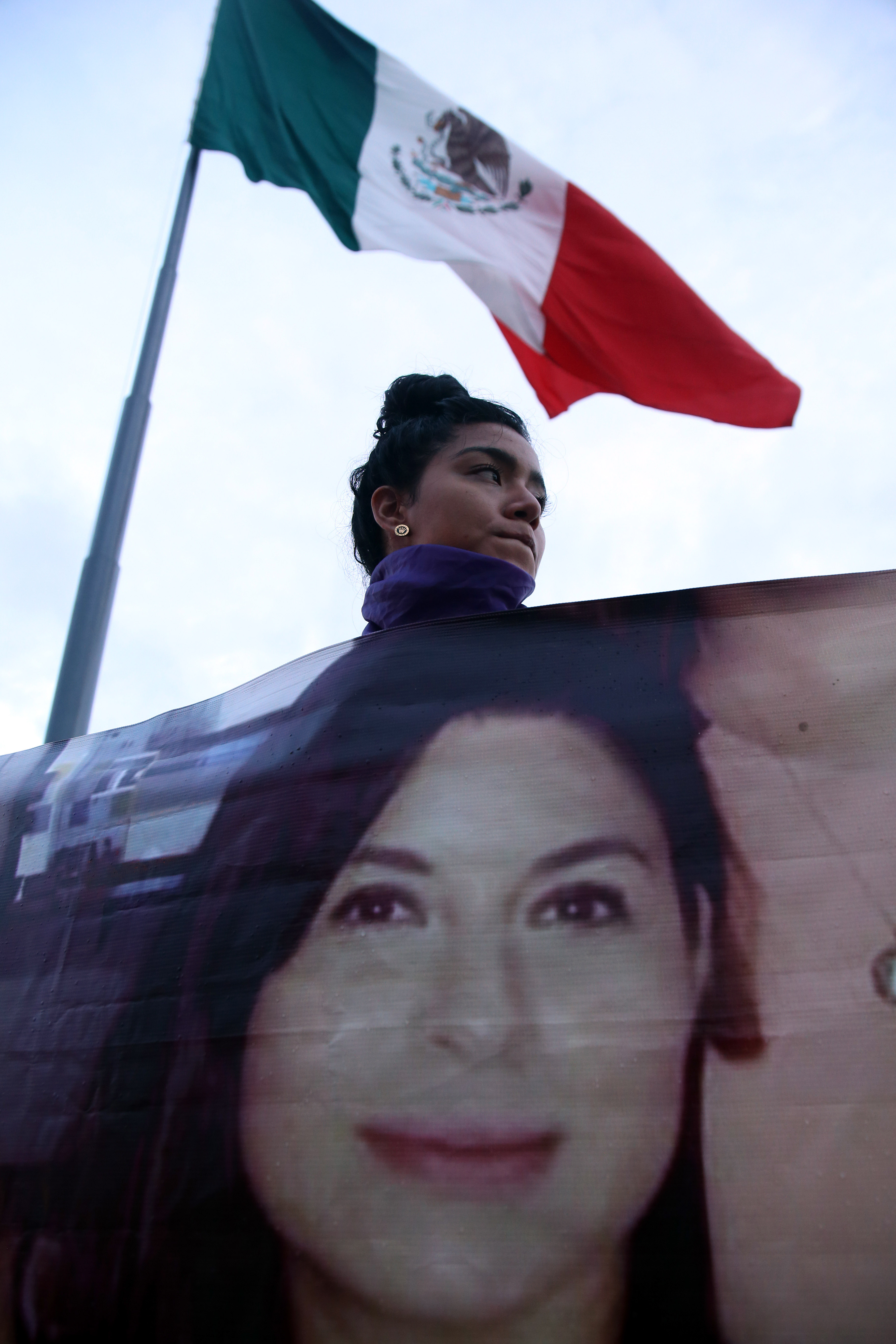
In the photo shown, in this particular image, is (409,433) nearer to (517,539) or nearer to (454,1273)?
(517,539)

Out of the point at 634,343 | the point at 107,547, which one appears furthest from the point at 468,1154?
the point at 634,343

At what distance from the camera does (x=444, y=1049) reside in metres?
1.16

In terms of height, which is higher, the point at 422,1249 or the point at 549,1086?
the point at 549,1086

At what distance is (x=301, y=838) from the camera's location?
140 centimetres

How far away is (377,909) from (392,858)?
77mm

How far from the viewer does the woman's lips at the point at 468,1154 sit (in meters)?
1.07

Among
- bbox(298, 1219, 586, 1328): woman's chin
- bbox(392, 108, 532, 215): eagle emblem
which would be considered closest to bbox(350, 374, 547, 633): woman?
bbox(298, 1219, 586, 1328): woman's chin

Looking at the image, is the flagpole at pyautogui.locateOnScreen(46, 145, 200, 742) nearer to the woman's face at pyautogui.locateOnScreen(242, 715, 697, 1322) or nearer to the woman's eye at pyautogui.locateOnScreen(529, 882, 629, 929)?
the woman's face at pyautogui.locateOnScreen(242, 715, 697, 1322)

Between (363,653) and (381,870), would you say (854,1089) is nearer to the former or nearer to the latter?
→ (381,870)

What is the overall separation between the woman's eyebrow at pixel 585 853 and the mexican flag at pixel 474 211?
3430mm

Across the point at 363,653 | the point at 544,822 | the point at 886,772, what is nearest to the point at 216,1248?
the point at 544,822

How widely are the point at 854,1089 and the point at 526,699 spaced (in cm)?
66

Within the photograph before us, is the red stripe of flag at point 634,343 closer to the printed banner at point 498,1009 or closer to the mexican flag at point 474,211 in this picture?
the mexican flag at point 474,211

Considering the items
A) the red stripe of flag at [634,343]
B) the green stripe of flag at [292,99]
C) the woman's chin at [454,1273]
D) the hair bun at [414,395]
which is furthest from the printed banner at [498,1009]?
the green stripe of flag at [292,99]
